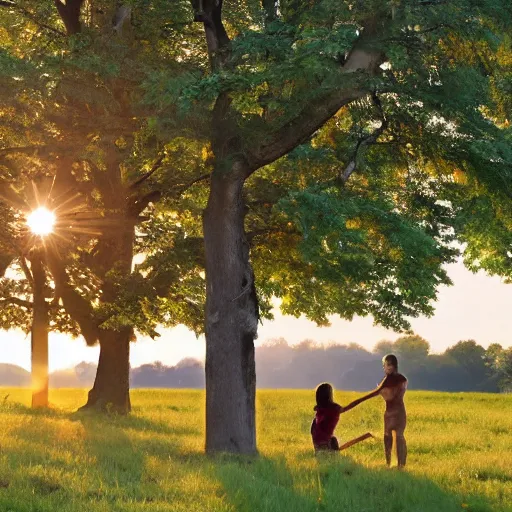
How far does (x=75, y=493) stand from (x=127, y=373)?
17130 mm

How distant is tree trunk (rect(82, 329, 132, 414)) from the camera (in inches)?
1067

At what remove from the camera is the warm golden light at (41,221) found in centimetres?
2444

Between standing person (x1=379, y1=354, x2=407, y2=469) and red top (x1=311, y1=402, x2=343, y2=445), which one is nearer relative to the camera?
standing person (x1=379, y1=354, x2=407, y2=469)

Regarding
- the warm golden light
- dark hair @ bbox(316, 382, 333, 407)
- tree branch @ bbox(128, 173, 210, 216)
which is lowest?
dark hair @ bbox(316, 382, 333, 407)

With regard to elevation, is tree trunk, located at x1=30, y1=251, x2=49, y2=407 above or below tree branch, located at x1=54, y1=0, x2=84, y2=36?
below

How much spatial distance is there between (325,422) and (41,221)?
13.5 m

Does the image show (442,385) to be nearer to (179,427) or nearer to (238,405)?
(179,427)

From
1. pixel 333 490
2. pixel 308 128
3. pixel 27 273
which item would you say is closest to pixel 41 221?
pixel 27 273

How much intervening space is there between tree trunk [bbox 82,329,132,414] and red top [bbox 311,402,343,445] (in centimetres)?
1315

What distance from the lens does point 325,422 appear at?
15047mm

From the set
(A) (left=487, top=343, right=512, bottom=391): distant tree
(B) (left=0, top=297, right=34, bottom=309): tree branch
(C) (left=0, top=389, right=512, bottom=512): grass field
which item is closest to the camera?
(C) (left=0, top=389, right=512, bottom=512): grass field

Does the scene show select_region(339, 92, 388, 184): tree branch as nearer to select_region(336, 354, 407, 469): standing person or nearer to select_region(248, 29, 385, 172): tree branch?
select_region(248, 29, 385, 172): tree branch

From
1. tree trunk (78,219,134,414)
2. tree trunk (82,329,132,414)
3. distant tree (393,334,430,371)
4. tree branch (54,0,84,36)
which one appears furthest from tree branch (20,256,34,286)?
distant tree (393,334,430,371)

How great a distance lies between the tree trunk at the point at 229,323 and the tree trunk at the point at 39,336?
14.1m
